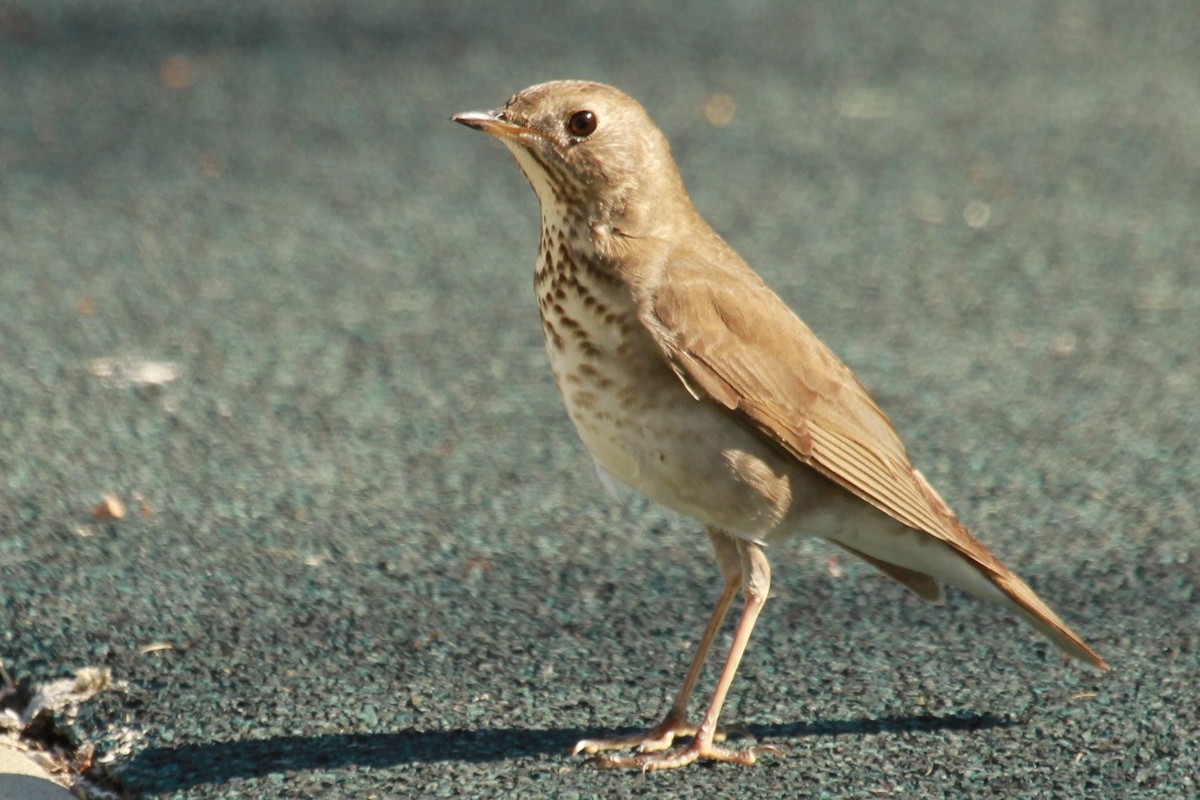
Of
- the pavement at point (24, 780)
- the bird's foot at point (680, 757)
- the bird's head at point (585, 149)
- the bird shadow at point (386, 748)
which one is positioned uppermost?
the bird's head at point (585, 149)

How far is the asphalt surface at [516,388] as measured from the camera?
3.89 m

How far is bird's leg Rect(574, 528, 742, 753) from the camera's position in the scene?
149 inches

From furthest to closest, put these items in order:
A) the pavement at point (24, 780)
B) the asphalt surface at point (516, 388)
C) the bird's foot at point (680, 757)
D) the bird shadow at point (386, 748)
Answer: the asphalt surface at point (516, 388) < the bird's foot at point (680, 757) < the bird shadow at point (386, 748) < the pavement at point (24, 780)

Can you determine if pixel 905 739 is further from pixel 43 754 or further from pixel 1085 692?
pixel 43 754

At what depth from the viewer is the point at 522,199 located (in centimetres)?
803

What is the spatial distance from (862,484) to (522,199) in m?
4.36

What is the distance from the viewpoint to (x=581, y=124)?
3.93 m

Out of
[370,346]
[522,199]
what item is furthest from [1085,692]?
[522,199]

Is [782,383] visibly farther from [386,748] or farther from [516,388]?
[516,388]

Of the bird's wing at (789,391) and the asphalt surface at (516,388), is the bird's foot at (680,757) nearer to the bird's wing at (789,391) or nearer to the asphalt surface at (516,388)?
the asphalt surface at (516,388)

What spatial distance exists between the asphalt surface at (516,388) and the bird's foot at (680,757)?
45mm

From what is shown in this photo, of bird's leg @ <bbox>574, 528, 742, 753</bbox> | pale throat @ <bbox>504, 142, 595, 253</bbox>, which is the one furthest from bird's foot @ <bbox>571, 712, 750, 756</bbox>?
pale throat @ <bbox>504, 142, 595, 253</bbox>

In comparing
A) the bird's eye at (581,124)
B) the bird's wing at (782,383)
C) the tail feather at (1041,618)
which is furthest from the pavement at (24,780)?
the tail feather at (1041,618)

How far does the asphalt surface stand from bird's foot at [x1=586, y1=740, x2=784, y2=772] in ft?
0.15
